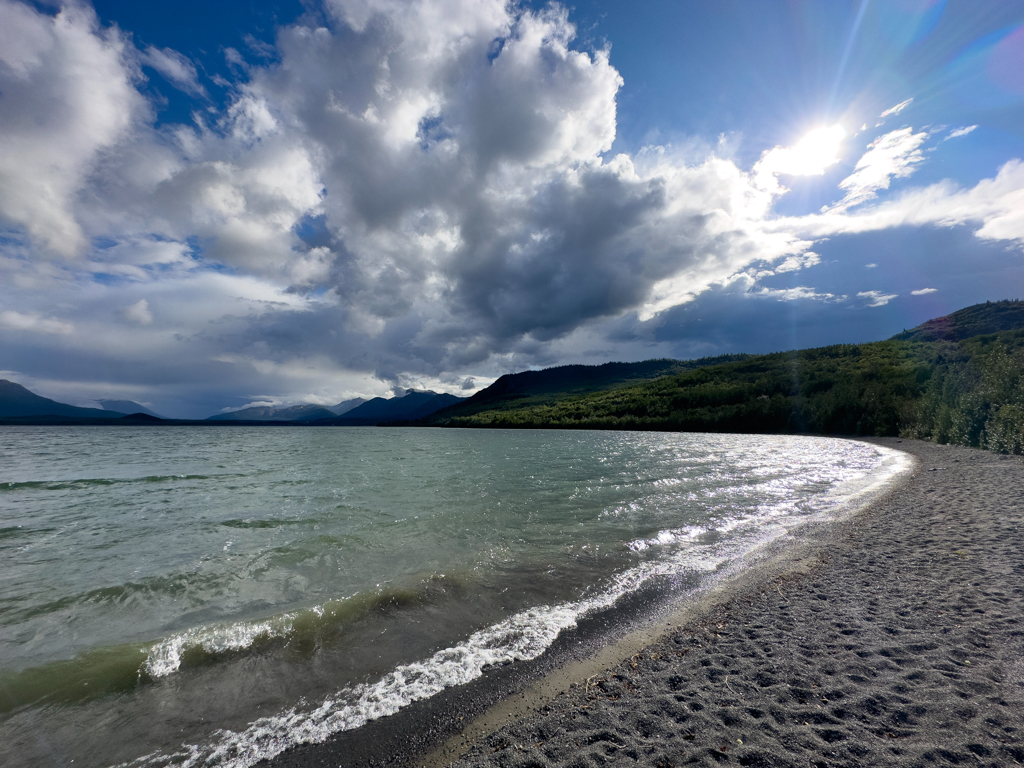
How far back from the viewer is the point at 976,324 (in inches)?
7057

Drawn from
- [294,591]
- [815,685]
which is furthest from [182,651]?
[815,685]

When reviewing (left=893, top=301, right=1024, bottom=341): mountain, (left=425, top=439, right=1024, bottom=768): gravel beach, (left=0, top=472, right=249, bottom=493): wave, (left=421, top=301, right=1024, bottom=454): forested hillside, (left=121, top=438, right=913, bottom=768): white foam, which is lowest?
(left=121, top=438, right=913, bottom=768): white foam

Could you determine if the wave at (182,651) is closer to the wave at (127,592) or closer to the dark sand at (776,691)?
the wave at (127,592)

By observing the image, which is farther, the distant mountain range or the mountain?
the mountain

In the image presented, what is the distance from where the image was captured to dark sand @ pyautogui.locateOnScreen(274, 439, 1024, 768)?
4723mm

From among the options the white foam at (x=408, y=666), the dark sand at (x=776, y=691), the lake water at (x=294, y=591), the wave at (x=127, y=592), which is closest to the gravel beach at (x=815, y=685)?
the dark sand at (x=776, y=691)

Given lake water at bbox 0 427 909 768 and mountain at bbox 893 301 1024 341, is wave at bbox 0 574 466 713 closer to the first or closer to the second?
lake water at bbox 0 427 909 768

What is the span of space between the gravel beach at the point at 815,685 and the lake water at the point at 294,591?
1870mm

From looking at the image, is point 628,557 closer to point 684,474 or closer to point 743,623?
point 743,623

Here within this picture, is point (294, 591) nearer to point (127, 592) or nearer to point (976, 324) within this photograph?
point (127, 592)

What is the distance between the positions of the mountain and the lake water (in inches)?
8201

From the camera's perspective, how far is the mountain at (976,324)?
538 ft

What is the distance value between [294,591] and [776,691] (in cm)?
1098

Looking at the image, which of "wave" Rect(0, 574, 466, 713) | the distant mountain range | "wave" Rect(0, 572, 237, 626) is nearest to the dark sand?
"wave" Rect(0, 574, 466, 713)
